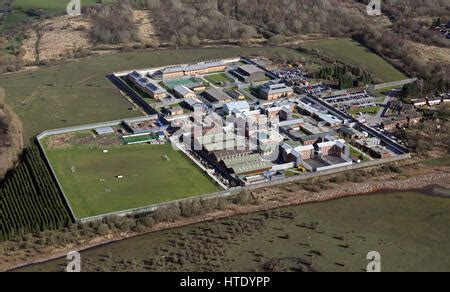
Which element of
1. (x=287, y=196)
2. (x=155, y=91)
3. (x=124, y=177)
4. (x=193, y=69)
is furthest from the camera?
(x=193, y=69)

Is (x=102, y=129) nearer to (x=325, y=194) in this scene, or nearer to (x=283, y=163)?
(x=283, y=163)

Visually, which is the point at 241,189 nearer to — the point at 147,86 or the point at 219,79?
the point at 147,86

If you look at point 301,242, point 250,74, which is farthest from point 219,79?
point 301,242

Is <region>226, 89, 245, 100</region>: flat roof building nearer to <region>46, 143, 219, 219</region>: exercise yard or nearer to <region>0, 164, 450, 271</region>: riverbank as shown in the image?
<region>46, 143, 219, 219</region>: exercise yard

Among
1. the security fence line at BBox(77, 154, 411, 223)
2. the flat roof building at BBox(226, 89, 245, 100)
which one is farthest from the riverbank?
the flat roof building at BBox(226, 89, 245, 100)

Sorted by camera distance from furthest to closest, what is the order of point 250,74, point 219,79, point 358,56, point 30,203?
point 358,56 < point 219,79 < point 250,74 < point 30,203

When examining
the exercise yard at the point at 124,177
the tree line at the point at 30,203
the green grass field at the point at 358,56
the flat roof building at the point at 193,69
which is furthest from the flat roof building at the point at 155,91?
the green grass field at the point at 358,56

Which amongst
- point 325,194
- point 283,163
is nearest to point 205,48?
point 283,163

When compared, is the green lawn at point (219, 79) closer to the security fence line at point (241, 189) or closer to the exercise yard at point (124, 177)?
the exercise yard at point (124, 177)
